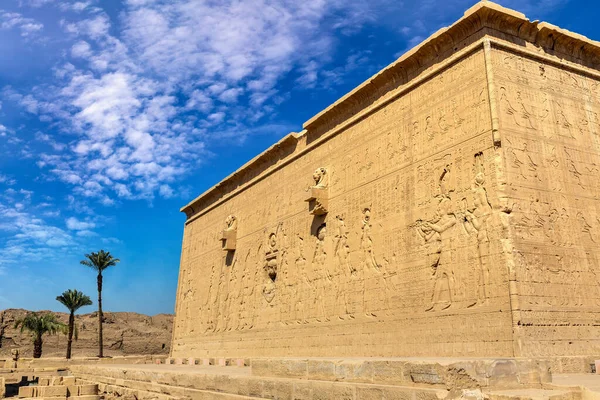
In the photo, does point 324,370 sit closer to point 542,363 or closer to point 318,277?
point 542,363

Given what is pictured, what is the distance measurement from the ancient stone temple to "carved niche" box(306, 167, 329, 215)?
2cm

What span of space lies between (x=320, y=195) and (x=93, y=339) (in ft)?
89.0

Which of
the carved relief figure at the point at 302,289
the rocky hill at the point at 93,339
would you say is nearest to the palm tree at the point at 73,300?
the rocky hill at the point at 93,339

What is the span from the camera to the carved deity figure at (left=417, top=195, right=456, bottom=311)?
7523mm

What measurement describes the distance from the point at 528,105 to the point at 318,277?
5.32 metres

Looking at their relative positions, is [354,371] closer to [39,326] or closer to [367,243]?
[367,243]

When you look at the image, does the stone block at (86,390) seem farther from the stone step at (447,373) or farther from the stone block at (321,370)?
the stone step at (447,373)

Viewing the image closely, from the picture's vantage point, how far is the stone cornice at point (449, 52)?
791 cm

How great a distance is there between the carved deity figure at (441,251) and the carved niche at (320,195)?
3247 mm

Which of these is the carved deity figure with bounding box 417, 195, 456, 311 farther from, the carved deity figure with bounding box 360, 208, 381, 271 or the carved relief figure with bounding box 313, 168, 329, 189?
the carved relief figure with bounding box 313, 168, 329, 189

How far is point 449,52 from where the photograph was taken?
27.8 feet

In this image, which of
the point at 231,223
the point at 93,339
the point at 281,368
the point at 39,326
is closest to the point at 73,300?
the point at 39,326

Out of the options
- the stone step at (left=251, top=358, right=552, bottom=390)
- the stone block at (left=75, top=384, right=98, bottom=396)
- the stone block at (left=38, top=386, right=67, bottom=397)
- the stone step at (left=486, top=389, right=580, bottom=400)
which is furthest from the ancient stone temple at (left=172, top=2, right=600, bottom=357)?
the stone block at (left=38, top=386, right=67, bottom=397)

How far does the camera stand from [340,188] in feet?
35.0
